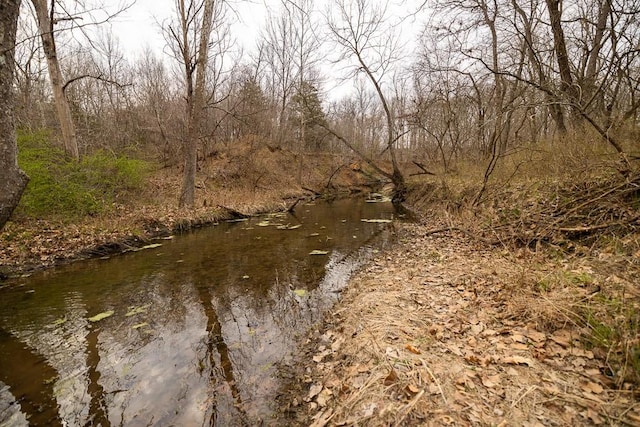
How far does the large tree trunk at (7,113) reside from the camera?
274 centimetres

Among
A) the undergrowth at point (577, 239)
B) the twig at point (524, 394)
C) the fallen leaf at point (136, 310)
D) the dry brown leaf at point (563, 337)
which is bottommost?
the fallen leaf at point (136, 310)

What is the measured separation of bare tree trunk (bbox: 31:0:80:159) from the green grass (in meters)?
0.62

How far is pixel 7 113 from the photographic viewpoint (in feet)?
9.36

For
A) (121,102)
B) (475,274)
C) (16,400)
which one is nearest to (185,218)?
(16,400)

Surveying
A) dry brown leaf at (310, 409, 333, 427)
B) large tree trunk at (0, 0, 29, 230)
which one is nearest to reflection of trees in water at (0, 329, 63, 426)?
large tree trunk at (0, 0, 29, 230)

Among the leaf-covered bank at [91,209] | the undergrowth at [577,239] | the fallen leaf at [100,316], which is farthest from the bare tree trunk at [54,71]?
the undergrowth at [577,239]

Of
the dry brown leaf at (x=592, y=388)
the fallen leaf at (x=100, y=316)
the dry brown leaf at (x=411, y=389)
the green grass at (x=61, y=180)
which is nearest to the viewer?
the dry brown leaf at (x=592, y=388)

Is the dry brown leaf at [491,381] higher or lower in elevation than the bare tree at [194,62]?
lower

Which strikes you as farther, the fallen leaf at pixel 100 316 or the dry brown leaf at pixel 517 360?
the fallen leaf at pixel 100 316

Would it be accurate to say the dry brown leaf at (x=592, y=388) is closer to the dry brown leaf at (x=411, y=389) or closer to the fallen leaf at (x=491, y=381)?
the fallen leaf at (x=491, y=381)

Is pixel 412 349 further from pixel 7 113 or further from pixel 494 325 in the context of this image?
pixel 7 113

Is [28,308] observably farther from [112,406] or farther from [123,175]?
[123,175]

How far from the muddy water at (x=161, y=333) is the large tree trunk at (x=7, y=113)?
1844mm

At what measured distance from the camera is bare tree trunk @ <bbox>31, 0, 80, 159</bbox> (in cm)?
891
